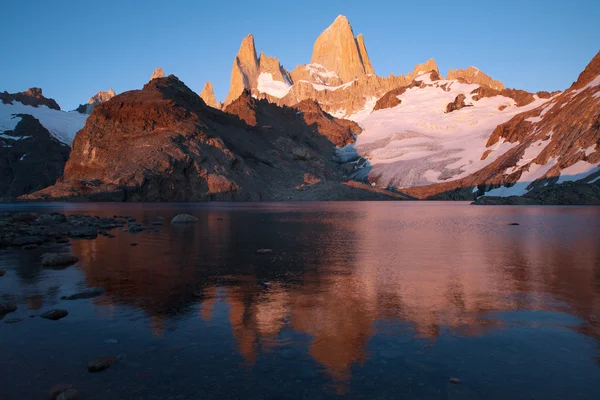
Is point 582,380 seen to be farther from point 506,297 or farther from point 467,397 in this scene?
point 506,297

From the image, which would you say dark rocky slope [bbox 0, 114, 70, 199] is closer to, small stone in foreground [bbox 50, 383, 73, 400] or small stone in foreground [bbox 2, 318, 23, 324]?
small stone in foreground [bbox 2, 318, 23, 324]

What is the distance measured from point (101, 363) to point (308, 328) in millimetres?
4545

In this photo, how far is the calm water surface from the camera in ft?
25.2

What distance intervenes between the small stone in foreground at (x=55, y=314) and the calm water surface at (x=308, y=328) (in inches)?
9.7

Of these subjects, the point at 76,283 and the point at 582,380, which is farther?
the point at 76,283

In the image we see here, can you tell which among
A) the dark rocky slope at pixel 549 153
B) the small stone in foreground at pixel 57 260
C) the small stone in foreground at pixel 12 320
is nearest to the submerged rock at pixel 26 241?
the small stone in foreground at pixel 57 260

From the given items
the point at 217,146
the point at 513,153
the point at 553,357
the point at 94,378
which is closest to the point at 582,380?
the point at 553,357

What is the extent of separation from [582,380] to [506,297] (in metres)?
6.08

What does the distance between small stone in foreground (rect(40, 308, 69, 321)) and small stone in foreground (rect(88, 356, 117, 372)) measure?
3.83m

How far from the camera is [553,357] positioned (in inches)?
346

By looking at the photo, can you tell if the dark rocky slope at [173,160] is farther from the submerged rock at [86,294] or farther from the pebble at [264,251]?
the submerged rock at [86,294]

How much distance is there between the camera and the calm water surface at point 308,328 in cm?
770


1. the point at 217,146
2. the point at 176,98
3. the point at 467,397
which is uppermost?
the point at 176,98

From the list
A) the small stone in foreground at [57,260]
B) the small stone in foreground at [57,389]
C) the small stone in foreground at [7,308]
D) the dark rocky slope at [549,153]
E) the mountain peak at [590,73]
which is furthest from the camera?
the mountain peak at [590,73]
